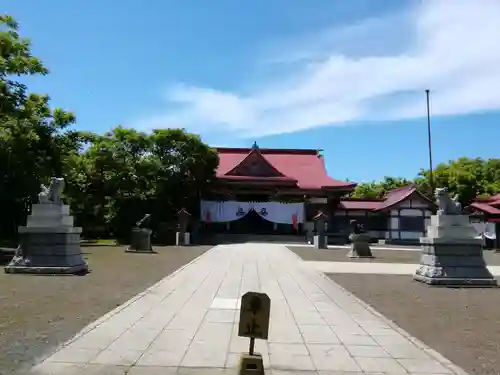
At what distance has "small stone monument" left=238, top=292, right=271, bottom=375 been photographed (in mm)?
4449

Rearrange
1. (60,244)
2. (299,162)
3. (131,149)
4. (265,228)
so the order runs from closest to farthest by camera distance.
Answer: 1. (60,244)
2. (131,149)
3. (265,228)
4. (299,162)

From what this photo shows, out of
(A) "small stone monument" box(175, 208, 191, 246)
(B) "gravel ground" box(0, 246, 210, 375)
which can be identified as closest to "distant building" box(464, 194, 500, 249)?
(A) "small stone monument" box(175, 208, 191, 246)

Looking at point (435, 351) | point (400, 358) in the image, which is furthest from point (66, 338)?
point (435, 351)

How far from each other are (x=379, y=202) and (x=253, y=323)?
41.2m

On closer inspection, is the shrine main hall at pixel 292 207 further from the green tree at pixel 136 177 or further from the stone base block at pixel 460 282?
the stone base block at pixel 460 282

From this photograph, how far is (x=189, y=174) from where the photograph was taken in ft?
120

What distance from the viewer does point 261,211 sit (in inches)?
1523

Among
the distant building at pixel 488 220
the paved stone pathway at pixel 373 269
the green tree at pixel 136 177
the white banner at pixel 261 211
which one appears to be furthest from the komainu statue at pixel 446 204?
the white banner at pixel 261 211

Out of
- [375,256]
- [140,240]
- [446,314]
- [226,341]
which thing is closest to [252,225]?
[375,256]

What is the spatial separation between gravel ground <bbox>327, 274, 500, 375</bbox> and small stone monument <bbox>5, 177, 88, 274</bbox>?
746cm

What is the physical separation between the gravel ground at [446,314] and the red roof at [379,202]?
2660 centimetres

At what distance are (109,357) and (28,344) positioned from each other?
1204mm

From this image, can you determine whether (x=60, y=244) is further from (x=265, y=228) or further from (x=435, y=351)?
(x=265, y=228)

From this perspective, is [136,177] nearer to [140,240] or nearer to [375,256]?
[140,240]
